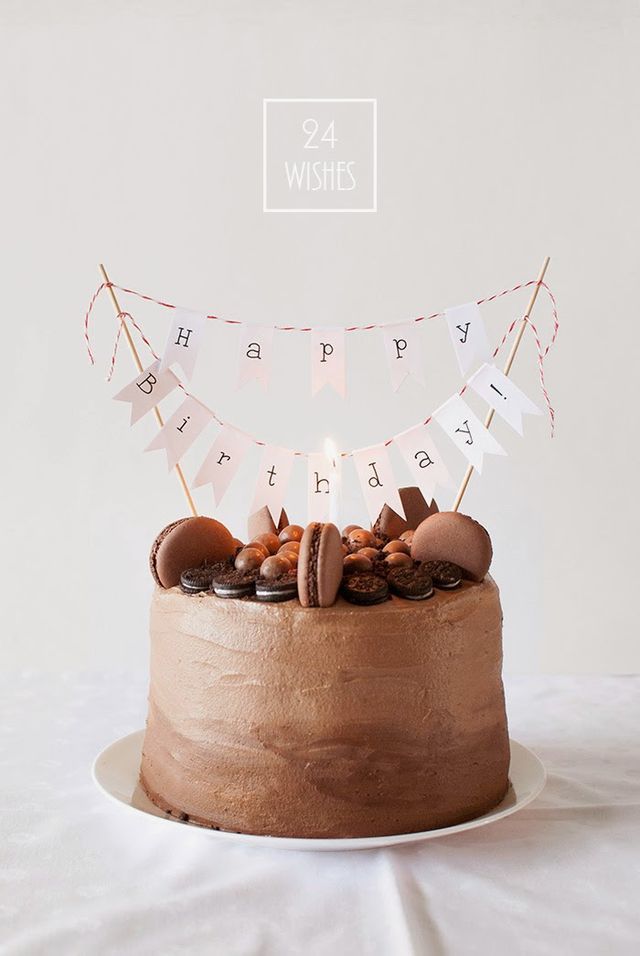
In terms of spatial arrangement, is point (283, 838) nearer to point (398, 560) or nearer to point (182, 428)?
point (398, 560)

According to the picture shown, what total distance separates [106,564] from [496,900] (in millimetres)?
2168

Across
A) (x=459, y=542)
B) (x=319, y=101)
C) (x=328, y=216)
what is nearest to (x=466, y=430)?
(x=459, y=542)

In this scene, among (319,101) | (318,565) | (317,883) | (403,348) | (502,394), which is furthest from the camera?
(319,101)

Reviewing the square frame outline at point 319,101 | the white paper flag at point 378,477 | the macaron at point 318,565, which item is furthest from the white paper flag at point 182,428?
the square frame outline at point 319,101

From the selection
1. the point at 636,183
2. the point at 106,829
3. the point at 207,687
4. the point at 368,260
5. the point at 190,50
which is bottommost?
the point at 106,829

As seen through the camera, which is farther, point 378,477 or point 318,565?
point 378,477

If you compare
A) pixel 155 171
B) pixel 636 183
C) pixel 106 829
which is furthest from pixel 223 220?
pixel 106 829

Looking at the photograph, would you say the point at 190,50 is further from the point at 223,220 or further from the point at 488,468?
the point at 488,468

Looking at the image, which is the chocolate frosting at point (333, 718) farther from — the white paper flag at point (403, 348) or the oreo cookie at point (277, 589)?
the white paper flag at point (403, 348)

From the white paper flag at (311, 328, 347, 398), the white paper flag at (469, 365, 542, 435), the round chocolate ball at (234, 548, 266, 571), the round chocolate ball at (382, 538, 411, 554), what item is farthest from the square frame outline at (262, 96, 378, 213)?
the round chocolate ball at (234, 548, 266, 571)

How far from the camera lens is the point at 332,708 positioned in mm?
1317

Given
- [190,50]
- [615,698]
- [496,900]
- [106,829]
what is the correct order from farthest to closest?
1. [190,50]
2. [615,698]
3. [106,829]
4. [496,900]

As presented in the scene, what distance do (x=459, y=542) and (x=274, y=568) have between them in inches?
10.2

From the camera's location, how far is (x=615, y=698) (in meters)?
1.94
